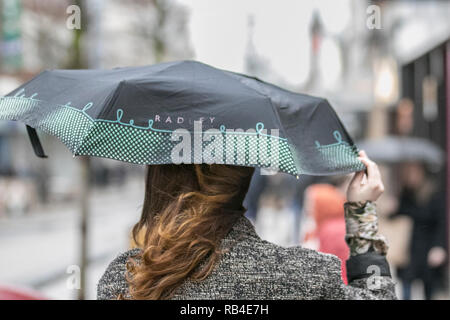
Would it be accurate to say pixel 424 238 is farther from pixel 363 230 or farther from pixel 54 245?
pixel 54 245

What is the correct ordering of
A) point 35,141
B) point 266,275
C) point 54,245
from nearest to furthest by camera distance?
point 266,275 < point 35,141 < point 54,245

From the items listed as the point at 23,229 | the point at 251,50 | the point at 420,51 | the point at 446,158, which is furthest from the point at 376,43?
the point at 23,229

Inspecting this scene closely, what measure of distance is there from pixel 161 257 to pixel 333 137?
86 cm

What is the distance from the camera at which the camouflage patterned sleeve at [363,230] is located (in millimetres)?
1910

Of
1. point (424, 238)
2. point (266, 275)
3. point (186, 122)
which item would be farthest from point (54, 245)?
point (266, 275)

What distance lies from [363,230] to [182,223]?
0.64m

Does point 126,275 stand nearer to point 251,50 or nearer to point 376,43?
point 251,50

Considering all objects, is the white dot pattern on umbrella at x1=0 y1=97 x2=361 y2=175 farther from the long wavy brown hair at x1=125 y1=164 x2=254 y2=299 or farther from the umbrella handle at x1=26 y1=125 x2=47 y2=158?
the umbrella handle at x1=26 y1=125 x2=47 y2=158

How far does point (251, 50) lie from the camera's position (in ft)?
23.2

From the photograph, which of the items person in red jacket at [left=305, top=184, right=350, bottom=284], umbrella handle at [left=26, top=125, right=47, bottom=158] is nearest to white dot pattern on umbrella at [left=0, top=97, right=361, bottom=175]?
umbrella handle at [left=26, top=125, right=47, bottom=158]

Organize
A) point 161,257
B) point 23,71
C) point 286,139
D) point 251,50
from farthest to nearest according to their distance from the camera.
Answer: point 23,71, point 251,50, point 286,139, point 161,257

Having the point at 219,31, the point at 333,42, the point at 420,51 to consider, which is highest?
the point at 333,42

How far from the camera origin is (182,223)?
1.72 meters

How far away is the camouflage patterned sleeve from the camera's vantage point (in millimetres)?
1910
